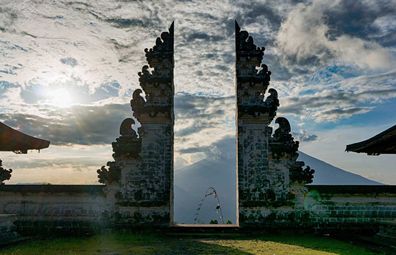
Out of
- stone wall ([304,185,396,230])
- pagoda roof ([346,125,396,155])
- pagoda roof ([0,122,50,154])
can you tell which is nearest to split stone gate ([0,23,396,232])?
stone wall ([304,185,396,230])

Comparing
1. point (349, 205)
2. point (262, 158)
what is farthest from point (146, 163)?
point (349, 205)

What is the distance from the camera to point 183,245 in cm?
1179

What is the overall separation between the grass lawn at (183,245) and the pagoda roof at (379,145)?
8.19ft

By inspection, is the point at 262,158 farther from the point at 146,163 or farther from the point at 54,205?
the point at 54,205

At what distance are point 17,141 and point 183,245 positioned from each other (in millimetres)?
5163

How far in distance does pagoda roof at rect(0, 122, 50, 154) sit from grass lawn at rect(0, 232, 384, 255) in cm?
262

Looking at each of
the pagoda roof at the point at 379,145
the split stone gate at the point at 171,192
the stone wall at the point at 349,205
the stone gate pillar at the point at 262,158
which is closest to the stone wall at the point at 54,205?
the split stone gate at the point at 171,192

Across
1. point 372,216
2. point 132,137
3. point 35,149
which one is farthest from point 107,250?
point 372,216

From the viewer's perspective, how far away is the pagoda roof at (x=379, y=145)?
374 inches

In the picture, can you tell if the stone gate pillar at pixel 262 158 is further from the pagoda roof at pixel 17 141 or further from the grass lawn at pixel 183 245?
the pagoda roof at pixel 17 141

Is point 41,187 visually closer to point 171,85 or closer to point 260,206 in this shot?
point 171,85

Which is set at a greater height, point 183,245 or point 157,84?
point 157,84

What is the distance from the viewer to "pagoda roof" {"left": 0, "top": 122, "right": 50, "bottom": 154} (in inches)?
443

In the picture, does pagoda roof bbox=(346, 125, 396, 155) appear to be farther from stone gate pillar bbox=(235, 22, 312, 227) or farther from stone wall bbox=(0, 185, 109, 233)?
stone wall bbox=(0, 185, 109, 233)
